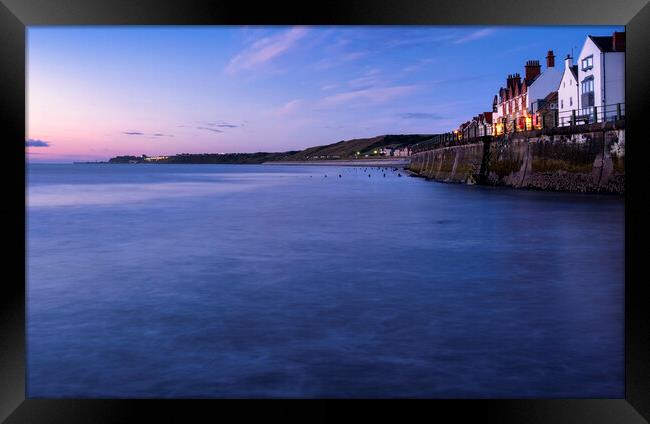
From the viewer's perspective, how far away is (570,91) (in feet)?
172

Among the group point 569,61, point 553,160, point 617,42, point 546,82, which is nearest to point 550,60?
point 546,82

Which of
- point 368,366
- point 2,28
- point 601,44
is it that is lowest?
point 368,366

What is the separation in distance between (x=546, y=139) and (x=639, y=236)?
95.7 feet

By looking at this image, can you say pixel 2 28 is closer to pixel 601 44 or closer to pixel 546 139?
pixel 546 139

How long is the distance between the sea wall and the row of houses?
883mm

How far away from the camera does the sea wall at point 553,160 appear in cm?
2523

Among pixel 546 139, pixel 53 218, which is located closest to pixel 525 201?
pixel 546 139

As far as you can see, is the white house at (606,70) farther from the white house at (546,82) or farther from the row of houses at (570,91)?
the white house at (546,82)

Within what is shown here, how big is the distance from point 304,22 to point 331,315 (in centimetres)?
393

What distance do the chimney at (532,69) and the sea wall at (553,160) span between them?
26.0m

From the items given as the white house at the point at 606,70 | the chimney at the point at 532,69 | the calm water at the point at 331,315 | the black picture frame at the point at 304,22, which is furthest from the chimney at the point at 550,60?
the black picture frame at the point at 304,22

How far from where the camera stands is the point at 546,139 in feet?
102

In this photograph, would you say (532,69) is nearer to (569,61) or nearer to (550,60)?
(550,60)

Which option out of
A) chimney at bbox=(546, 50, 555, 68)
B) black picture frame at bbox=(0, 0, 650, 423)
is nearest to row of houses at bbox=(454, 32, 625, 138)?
chimney at bbox=(546, 50, 555, 68)
